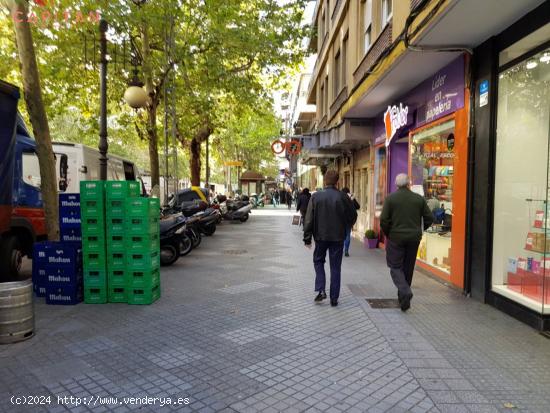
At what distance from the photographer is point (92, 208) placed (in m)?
6.29

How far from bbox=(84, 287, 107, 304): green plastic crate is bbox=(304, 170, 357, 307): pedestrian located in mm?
3027

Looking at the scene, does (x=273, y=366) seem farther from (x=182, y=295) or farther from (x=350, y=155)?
(x=350, y=155)

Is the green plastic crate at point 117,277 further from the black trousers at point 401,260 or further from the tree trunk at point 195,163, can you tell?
the tree trunk at point 195,163

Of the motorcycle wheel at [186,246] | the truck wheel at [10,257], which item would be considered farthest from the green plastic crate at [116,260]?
the motorcycle wheel at [186,246]

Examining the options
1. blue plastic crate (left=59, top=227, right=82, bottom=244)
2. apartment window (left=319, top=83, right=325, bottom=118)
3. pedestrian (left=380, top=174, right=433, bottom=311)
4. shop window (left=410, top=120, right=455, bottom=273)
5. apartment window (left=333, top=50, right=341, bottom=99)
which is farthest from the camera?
apartment window (left=319, top=83, right=325, bottom=118)

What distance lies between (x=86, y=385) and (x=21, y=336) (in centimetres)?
158

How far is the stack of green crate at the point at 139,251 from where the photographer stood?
623 cm

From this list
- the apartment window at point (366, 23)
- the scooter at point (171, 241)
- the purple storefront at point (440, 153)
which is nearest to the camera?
the purple storefront at point (440, 153)

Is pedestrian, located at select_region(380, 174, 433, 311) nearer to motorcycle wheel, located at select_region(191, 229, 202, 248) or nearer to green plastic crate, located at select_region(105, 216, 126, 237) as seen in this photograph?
green plastic crate, located at select_region(105, 216, 126, 237)

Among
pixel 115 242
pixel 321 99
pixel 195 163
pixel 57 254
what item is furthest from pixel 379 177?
pixel 195 163

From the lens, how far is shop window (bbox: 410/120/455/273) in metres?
7.97

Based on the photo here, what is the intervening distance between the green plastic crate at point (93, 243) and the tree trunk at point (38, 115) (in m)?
1.38

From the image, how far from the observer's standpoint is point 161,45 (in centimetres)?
1653

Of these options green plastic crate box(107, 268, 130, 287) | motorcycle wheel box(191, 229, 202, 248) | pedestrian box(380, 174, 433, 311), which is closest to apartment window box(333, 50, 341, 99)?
motorcycle wheel box(191, 229, 202, 248)
